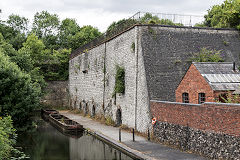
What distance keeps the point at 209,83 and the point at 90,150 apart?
7254 millimetres

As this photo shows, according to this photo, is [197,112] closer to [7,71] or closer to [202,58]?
[202,58]

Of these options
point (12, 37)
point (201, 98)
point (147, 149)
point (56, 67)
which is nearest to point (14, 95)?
point (147, 149)

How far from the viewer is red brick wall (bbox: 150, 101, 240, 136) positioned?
33.5 feet

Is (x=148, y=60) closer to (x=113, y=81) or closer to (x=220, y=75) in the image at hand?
(x=220, y=75)

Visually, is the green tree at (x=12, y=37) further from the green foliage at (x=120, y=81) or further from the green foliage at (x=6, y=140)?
the green foliage at (x=6, y=140)

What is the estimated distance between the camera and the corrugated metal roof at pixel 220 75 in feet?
44.6

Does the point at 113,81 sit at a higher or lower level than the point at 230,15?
lower

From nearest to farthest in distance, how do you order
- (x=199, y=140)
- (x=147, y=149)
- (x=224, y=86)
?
1. (x=199, y=140)
2. (x=147, y=149)
3. (x=224, y=86)

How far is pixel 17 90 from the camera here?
17.8 metres

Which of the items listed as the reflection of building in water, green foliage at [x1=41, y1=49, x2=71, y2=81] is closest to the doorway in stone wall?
the reflection of building in water

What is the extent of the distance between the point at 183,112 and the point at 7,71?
36.9 feet

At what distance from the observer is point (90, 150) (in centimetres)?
1536

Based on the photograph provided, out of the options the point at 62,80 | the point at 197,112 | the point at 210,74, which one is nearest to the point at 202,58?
the point at 210,74

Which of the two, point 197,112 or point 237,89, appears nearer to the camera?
point 197,112
